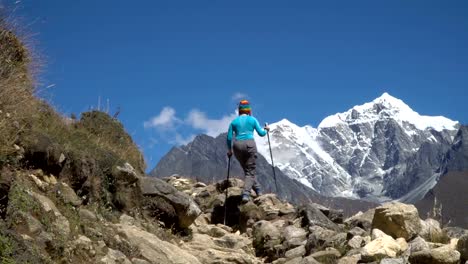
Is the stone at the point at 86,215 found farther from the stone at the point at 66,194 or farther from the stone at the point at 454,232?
the stone at the point at 454,232

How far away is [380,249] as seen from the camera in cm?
1054

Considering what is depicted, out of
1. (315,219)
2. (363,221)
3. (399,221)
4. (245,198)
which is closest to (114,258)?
(399,221)

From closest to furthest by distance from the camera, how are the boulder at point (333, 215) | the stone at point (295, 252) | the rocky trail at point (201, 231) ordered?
1. the rocky trail at point (201, 231)
2. the stone at point (295, 252)
3. the boulder at point (333, 215)

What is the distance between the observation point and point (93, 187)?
10711 millimetres

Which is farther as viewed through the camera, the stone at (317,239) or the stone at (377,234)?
the stone at (317,239)

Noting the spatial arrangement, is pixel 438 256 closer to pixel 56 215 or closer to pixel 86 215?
pixel 86 215

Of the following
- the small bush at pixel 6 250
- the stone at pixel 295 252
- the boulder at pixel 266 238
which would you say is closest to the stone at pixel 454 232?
the stone at pixel 295 252

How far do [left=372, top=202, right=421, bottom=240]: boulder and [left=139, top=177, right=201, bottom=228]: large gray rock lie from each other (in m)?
3.95

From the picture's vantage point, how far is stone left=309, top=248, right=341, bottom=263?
11.1 meters

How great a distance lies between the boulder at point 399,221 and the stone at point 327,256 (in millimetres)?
1314

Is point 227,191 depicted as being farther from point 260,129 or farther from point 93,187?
point 93,187

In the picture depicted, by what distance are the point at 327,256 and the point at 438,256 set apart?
2353mm

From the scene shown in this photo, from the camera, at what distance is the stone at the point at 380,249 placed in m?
10.4

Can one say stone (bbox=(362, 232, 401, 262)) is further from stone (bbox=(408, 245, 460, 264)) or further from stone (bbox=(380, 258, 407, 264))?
stone (bbox=(408, 245, 460, 264))
